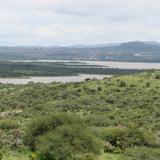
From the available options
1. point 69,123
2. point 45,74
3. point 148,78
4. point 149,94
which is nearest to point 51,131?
point 69,123

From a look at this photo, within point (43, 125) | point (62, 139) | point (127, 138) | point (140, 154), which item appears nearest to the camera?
point (62, 139)

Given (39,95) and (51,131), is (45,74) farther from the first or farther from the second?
(51,131)

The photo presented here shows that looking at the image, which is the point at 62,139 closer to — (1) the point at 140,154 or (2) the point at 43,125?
(2) the point at 43,125

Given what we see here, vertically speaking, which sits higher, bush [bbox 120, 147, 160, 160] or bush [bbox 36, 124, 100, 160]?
bush [bbox 36, 124, 100, 160]

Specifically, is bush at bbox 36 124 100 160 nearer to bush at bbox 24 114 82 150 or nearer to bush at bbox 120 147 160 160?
bush at bbox 24 114 82 150

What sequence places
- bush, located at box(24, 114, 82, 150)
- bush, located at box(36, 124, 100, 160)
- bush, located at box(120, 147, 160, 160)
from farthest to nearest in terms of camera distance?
bush, located at box(24, 114, 82, 150)
bush, located at box(120, 147, 160, 160)
bush, located at box(36, 124, 100, 160)

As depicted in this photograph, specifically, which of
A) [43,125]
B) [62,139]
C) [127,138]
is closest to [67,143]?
[62,139]

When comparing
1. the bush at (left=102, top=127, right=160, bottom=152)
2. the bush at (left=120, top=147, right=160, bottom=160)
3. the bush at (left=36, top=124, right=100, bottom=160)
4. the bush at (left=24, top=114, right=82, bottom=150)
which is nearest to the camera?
the bush at (left=36, top=124, right=100, bottom=160)

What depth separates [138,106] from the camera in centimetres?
5056

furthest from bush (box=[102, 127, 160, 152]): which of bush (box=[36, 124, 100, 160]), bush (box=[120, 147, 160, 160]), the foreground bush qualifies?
bush (box=[36, 124, 100, 160])

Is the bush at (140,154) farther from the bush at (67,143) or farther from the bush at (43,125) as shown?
the bush at (43,125)

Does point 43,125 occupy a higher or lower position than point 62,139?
higher

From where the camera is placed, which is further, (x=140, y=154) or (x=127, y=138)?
(x=127, y=138)

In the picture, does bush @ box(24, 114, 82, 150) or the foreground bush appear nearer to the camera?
the foreground bush
